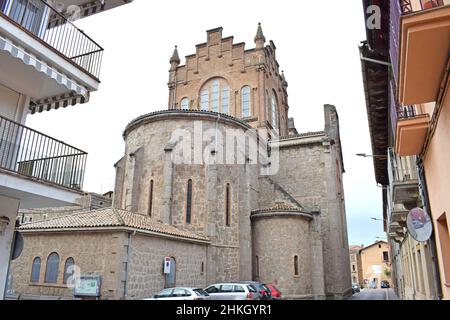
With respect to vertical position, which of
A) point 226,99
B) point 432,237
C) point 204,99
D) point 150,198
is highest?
point 204,99

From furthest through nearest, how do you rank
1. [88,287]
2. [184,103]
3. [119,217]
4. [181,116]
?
1. [184,103]
2. [181,116]
3. [119,217]
4. [88,287]

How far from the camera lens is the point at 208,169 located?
22.9 metres

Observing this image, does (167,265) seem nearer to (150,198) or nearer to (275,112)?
(150,198)

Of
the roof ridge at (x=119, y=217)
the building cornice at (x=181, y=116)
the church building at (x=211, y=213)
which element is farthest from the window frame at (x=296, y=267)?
the roof ridge at (x=119, y=217)

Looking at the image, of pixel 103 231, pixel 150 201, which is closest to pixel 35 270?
pixel 103 231

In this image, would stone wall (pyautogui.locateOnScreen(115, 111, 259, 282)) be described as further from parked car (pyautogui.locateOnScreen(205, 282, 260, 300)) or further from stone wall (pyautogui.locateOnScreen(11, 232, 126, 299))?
stone wall (pyautogui.locateOnScreen(11, 232, 126, 299))

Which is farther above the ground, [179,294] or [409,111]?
[409,111]

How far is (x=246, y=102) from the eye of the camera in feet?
116

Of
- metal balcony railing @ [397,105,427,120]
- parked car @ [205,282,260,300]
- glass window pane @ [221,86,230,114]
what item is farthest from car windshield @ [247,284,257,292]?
glass window pane @ [221,86,230,114]

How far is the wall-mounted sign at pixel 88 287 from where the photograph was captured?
47.5 feet

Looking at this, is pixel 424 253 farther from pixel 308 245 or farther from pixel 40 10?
pixel 308 245

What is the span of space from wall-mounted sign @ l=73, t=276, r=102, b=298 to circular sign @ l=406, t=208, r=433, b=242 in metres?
12.2

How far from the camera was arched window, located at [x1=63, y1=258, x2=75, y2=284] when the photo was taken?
51.4 ft

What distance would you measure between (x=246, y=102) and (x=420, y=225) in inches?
1160
